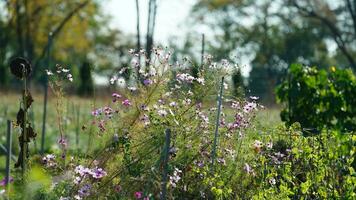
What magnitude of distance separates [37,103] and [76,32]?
1756 centimetres

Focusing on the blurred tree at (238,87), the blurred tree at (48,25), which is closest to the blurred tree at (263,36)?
the blurred tree at (48,25)

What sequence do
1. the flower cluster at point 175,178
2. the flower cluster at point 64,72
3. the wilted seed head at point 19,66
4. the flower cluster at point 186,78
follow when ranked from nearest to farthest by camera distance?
the flower cluster at point 175,178, the flower cluster at point 186,78, the flower cluster at point 64,72, the wilted seed head at point 19,66

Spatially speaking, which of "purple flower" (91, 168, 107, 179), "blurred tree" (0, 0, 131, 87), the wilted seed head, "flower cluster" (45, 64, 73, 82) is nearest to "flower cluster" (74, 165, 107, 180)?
"purple flower" (91, 168, 107, 179)

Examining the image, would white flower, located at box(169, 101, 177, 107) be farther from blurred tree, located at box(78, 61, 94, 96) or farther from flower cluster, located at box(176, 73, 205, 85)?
blurred tree, located at box(78, 61, 94, 96)

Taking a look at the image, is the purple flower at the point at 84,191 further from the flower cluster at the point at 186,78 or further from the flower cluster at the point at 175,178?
the flower cluster at the point at 186,78

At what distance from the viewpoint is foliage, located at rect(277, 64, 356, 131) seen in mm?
4992

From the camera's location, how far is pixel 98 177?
197 inches

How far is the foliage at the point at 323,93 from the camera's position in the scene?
16.4 ft

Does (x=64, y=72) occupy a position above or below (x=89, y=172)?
above

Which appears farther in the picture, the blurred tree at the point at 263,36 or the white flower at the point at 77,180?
the blurred tree at the point at 263,36

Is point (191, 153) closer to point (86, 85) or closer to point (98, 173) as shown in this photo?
point (98, 173)

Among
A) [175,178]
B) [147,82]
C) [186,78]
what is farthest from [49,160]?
[186,78]

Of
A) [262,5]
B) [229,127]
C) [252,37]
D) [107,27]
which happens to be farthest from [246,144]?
[107,27]

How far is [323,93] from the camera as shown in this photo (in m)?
5.02
